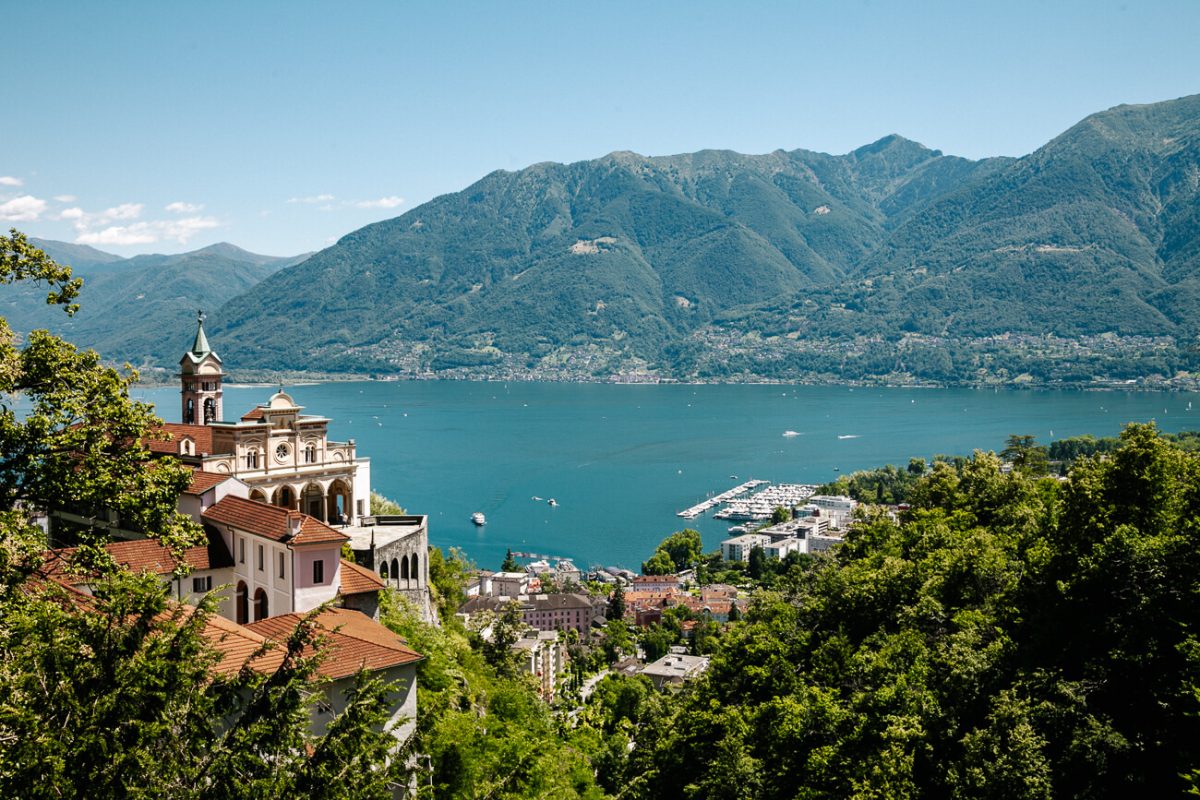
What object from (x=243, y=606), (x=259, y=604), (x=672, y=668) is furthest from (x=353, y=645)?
(x=672, y=668)

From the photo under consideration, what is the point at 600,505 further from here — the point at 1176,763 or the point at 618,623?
the point at 1176,763

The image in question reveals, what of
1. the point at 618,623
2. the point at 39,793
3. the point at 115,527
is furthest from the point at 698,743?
the point at 618,623

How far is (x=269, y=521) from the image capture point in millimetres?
14758

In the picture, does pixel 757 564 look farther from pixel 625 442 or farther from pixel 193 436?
pixel 625 442

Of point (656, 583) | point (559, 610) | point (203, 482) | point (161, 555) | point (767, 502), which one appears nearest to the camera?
point (161, 555)

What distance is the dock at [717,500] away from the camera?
275 ft

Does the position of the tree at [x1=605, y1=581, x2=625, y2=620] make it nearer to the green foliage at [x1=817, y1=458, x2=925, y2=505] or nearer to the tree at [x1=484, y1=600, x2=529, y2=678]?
the green foliage at [x1=817, y1=458, x2=925, y2=505]

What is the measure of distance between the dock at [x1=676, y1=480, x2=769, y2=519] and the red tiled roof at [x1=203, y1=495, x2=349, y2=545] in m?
68.9

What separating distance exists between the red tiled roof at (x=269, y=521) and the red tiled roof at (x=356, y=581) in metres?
0.66

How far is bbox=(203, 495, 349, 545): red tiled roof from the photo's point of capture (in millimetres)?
14023

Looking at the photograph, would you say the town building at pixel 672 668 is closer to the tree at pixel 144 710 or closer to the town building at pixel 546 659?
the town building at pixel 546 659

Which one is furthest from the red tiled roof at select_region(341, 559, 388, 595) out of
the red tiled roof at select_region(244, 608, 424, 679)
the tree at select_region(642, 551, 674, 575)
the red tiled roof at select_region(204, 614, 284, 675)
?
the tree at select_region(642, 551, 674, 575)

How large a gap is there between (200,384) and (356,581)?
15310 mm

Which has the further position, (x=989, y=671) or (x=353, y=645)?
(x=989, y=671)
